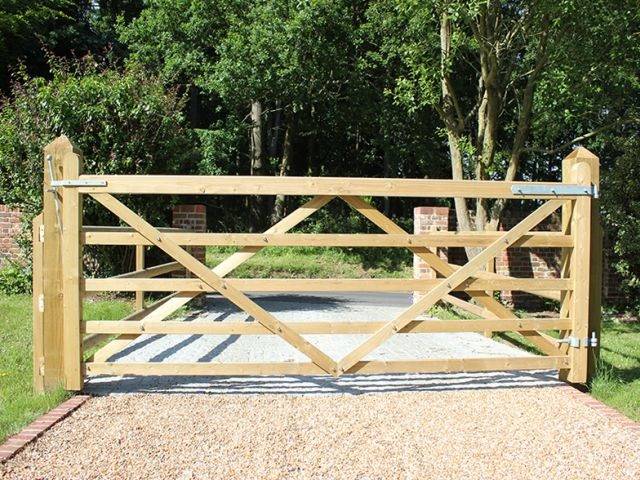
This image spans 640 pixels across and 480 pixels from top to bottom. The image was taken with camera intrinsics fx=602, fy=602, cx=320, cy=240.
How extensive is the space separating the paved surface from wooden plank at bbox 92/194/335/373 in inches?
17.0

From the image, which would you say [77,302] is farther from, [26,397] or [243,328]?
[243,328]

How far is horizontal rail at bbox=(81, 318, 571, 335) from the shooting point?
4.99 metres

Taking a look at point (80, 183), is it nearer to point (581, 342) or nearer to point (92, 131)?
point (581, 342)

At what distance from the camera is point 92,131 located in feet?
35.0

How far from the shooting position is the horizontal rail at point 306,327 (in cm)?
499

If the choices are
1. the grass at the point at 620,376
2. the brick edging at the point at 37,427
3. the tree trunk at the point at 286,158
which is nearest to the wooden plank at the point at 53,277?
the brick edging at the point at 37,427

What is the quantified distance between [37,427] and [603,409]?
13.9ft

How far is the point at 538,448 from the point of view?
3.94 m

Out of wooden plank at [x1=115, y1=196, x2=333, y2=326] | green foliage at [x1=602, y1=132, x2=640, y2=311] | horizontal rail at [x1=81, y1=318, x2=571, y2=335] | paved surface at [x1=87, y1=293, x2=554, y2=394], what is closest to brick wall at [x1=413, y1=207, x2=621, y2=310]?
green foliage at [x1=602, y1=132, x2=640, y2=311]

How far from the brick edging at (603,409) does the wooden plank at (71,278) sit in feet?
13.6

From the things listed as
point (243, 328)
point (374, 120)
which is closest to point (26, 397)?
point (243, 328)

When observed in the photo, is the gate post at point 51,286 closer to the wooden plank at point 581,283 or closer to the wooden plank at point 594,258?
the wooden plank at point 581,283

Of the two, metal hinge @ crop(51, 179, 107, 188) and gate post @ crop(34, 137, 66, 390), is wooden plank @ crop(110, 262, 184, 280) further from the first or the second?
metal hinge @ crop(51, 179, 107, 188)

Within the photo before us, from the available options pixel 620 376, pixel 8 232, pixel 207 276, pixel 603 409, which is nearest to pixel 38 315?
pixel 207 276
